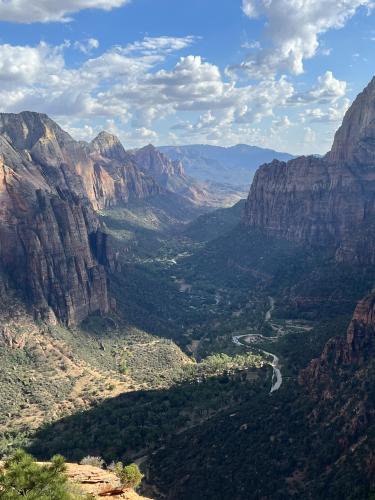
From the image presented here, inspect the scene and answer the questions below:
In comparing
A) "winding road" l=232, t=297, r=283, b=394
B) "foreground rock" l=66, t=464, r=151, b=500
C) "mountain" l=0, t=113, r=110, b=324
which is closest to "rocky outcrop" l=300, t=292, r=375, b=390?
"winding road" l=232, t=297, r=283, b=394

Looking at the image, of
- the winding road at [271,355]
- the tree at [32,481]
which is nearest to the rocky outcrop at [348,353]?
the winding road at [271,355]

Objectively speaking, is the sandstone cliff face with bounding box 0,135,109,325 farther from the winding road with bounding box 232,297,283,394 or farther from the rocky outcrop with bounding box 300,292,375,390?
the rocky outcrop with bounding box 300,292,375,390

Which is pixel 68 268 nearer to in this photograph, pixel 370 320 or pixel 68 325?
pixel 68 325

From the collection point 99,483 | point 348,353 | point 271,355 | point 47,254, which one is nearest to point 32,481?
point 99,483

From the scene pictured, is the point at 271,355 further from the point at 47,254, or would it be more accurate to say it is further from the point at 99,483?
the point at 99,483

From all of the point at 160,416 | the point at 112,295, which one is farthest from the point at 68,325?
the point at 160,416

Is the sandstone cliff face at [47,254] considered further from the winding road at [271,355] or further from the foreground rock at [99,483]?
the foreground rock at [99,483]
